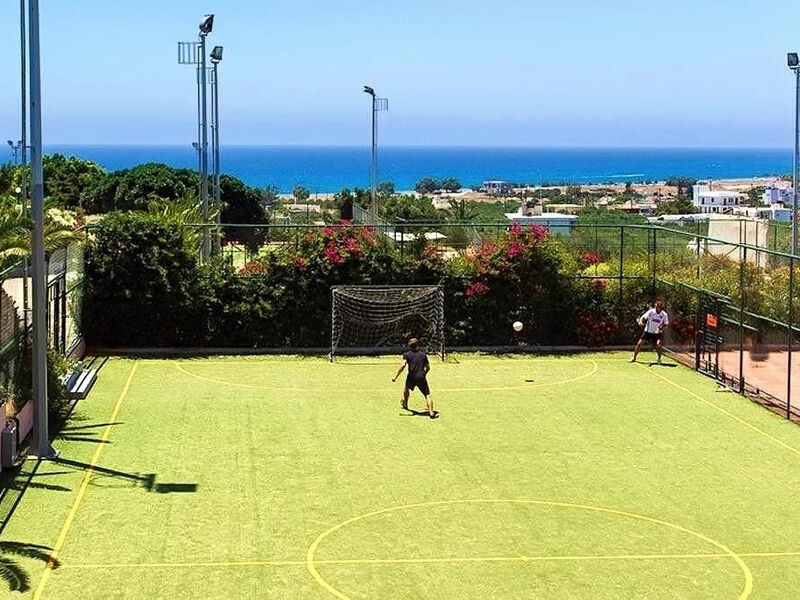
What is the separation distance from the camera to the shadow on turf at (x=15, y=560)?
16.0 metres

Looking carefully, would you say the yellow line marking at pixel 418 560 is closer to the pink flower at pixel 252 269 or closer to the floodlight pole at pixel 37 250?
the floodlight pole at pixel 37 250

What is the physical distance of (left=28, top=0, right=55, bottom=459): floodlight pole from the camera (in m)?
21.2

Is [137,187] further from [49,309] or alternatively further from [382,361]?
[49,309]

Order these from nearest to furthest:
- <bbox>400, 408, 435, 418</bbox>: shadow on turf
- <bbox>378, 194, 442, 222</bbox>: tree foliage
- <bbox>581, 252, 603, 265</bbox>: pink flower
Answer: <bbox>400, 408, 435, 418</bbox>: shadow on turf < <bbox>581, 252, 603, 265</bbox>: pink flower < <bbox>378, 194, 442, 222</bbox>: tree foliage

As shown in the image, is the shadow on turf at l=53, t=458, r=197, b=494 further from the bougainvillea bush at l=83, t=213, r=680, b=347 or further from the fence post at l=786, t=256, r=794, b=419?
the fence post at l=786, t=256, r=794, b=419

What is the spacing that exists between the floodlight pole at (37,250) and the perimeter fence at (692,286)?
1426cm

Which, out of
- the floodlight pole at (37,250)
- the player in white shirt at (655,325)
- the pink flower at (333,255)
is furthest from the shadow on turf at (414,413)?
the pink flower at (333,255)

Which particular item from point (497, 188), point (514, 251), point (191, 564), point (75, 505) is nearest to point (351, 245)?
point (514, 251)

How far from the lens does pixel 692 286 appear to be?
34406 mm

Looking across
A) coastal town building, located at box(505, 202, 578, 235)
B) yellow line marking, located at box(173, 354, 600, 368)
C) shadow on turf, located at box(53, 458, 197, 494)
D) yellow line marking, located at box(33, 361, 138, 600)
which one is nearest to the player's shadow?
yellow line marking, located at box(33, 361, 138, 600)

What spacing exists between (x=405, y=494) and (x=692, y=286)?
1626 cm

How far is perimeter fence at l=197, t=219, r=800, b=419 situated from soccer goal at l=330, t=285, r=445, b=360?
1.53 m

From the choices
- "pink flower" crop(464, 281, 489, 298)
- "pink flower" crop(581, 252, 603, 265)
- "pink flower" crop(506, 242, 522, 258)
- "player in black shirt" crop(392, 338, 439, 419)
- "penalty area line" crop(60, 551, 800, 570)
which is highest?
"pink flower" crop(506, 242, 522, 258)

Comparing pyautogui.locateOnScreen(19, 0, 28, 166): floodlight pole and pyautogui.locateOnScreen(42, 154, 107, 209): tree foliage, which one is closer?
pyautogui.locateOnScreen(19, 0, 28, 166): floodlight pole
